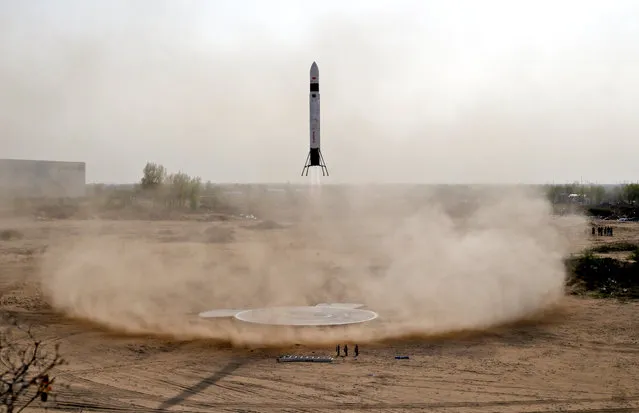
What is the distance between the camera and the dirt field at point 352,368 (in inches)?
809

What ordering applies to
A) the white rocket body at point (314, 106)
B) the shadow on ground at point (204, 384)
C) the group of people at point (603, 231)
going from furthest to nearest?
the group of people at point (603, 231)
the white rocket body at point (314, 106)
the shadow on ground at point (204, 384)

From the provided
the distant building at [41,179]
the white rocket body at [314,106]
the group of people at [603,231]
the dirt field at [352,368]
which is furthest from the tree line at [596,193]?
the dirt field at [352,368]

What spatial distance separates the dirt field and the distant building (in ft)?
137

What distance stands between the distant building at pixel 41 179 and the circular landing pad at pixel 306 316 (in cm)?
4357

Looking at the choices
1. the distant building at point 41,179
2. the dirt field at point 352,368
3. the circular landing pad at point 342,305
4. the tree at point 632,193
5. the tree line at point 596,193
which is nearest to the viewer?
the dirt field at point 352,368

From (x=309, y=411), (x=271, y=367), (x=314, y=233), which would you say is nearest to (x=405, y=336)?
(x=271, y=367)

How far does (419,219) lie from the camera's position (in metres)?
44.8

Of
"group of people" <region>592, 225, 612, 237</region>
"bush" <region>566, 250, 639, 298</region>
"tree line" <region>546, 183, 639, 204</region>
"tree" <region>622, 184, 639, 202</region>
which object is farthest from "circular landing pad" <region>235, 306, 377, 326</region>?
"tree" <region>622, 184, 639, 202</region>

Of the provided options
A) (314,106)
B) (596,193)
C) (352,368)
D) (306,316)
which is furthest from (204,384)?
(596,193)

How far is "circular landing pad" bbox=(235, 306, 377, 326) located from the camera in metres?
30.4

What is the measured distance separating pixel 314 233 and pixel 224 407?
140ft

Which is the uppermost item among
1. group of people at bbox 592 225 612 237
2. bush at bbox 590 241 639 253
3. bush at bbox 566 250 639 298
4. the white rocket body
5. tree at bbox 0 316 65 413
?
the white rocket body

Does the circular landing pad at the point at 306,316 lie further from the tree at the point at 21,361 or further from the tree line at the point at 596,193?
the tree line at the point at 596,193

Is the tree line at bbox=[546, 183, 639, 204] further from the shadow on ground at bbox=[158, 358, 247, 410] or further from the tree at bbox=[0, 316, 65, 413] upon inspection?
the tree at bbox=[0, 316, 65, 413]
